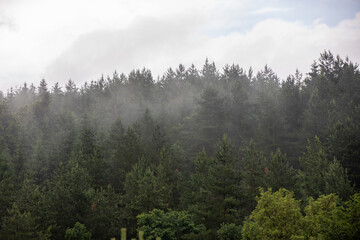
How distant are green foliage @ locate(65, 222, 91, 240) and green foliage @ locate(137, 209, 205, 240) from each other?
5.53 metres

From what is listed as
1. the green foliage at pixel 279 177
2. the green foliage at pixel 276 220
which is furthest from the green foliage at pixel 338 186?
the green foliage at pixel 276 220

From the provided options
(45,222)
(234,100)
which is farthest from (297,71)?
(45,222)

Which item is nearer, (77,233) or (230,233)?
(230,233)

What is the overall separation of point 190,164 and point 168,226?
2460cm

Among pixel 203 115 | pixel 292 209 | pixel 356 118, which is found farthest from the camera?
pixel 203 115

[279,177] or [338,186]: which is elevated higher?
[279,177]

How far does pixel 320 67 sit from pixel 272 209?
64976 millimetres

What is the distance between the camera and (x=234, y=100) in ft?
229

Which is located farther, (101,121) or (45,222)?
(101,121)

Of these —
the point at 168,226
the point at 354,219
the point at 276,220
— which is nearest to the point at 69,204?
the point at 168,226

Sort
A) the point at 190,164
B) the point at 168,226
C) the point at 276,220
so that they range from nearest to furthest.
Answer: the point at 276,220
the point at 168,226
the point at 190,164

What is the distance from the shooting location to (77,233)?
29172 millimetres

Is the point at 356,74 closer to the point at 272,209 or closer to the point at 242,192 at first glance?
the point at 242,192

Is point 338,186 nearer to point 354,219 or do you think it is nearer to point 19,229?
point 354,219
